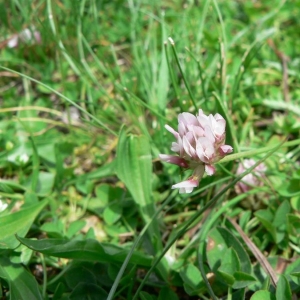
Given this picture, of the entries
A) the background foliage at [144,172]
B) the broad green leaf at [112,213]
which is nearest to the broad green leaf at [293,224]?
the background foliage at [144,172]

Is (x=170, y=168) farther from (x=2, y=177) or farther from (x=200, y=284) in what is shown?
(x=2, y=177)

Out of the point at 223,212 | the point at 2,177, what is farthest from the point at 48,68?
the point at 223,212

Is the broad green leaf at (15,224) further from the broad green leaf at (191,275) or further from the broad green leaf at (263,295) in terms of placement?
the broad green leaf at (263,295)

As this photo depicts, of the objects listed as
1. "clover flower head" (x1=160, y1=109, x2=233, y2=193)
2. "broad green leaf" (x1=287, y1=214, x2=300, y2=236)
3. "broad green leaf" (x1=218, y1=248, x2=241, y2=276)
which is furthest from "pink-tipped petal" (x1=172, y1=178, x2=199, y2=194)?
"broad green leaf" (x1=287, y1=214, x2=300, y2=236)

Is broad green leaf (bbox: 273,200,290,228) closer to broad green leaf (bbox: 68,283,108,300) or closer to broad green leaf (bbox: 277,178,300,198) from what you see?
broad green leaf (bbox: 277,178,300,198)

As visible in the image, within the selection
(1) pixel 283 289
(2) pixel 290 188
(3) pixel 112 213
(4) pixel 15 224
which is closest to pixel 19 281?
(4) pixel 15 224

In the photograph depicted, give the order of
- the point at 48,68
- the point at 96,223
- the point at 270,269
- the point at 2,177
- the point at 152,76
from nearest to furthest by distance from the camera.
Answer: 1. the point at 270,269
2. the point at 96,223
3. the point at 2,177
4. the point at 152,76
5. the point at 48,68
